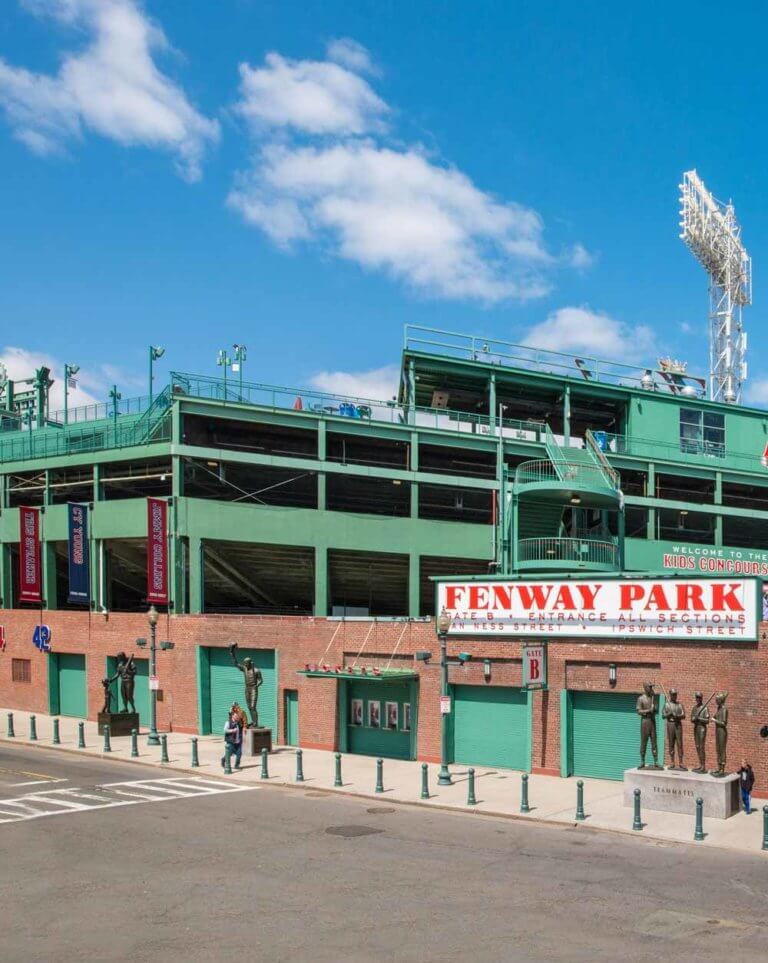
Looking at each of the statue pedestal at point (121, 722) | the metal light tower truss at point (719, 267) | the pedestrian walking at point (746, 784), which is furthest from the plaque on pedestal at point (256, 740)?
the metal light tower truss at point (719, 267)

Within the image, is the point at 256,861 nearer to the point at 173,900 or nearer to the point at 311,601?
the point at 173,900

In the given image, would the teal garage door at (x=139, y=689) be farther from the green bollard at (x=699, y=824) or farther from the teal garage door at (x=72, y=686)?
the green bollard at (x=699, y=824)

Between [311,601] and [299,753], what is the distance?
27.1 meters

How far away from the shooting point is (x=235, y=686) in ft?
119

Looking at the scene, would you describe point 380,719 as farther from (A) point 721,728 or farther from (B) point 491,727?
(A) point 721,728

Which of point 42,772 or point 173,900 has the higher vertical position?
point 173,900

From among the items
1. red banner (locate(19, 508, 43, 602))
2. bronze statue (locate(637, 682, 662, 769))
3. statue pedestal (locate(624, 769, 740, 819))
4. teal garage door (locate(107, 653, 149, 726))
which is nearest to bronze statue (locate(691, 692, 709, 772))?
statue pedestal (locate(624, 769, 740, 819))

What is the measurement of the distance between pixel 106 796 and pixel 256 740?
25.2ft

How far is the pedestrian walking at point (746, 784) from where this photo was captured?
2245 centimetres

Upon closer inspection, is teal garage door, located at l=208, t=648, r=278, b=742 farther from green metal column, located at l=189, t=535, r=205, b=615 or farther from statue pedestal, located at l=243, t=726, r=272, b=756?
green metal column, located at l=189, t=535, r=205, b=615

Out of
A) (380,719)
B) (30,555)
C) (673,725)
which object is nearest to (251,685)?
(380,719)

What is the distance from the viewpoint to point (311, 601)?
54.2 m

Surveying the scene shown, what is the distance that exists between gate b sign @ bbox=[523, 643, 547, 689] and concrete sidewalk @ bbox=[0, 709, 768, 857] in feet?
8.44

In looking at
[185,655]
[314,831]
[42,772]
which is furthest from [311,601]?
[314,831]
